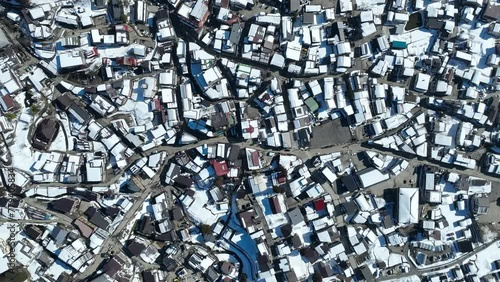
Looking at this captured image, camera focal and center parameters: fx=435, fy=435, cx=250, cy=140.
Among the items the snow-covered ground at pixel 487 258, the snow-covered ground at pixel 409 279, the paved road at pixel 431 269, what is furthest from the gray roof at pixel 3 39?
the snow-covered ground at pixel 487 258

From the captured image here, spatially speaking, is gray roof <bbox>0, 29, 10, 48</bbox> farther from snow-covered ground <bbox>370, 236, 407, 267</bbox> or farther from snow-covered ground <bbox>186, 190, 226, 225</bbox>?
snow-covered ground <bbox>370, 236, 407, 267</bbox>

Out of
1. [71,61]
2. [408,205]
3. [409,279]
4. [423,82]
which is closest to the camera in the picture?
[71,61]

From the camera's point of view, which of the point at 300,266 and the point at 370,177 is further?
the point at 370,177

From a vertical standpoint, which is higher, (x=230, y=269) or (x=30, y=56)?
(x=30, y=56)

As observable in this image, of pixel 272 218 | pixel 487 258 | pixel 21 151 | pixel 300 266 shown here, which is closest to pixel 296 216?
pixel 272 218

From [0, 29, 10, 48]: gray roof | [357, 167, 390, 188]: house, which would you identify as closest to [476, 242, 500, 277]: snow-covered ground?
[357, 167, 390, 188]: house

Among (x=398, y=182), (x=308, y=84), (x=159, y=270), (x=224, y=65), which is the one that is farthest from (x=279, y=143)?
(x=159, y=270)

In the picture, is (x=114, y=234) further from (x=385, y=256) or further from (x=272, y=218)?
(x=385, y=256)

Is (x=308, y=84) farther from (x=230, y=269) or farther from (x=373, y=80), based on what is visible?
(x=230, y=269)
